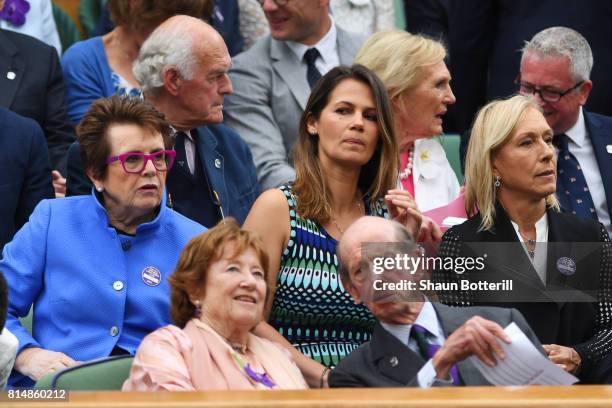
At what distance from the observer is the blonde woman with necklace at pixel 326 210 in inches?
175

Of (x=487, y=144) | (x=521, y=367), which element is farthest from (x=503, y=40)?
(x=521, y=367)

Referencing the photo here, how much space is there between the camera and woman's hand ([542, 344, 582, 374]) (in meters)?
4.34

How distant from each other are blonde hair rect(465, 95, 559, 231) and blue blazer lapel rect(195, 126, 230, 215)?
0.93 meters

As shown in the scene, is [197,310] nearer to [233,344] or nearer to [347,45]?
[233,344]

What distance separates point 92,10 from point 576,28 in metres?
2.37

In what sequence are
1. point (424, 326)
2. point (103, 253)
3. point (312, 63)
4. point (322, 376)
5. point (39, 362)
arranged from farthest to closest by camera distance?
point (312, 63)
point (103, 253)
point (322, 376)
point (39, 362)
point (424, 326)

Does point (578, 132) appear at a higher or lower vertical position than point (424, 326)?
higher

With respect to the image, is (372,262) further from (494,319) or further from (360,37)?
(360,37)

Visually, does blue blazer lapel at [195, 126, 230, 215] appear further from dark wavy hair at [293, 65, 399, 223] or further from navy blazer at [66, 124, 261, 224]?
dark wavy hair at [293, 65, 399, 223]

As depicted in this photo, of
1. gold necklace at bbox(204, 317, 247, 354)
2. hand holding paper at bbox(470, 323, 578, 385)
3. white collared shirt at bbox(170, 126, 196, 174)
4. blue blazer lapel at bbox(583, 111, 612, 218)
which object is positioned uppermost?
blue blazer lapel at bbox(583, 111, 612, 218)

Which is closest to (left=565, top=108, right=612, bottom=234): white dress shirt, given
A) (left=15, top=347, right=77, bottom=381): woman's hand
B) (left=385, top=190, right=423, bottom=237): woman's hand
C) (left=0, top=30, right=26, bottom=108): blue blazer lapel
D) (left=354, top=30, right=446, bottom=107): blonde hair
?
(left=354, top=30, right=446, bottom=107): blonde hair

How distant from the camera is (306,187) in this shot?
460cm

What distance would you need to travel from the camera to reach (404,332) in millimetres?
3818

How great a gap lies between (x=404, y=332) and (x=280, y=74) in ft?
7.38
